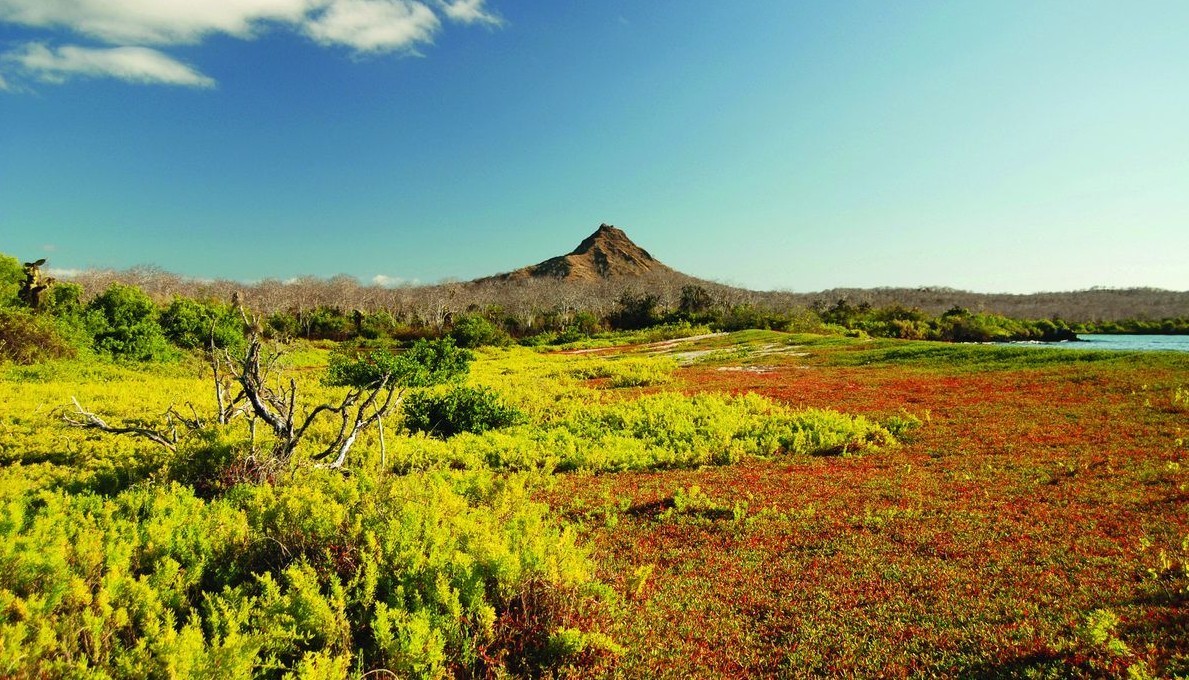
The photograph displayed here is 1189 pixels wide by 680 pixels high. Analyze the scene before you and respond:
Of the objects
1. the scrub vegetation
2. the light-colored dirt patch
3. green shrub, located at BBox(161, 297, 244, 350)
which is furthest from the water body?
green shrub, located at BBox(161, 297, 244, 350)

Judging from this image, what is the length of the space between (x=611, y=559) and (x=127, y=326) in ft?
105

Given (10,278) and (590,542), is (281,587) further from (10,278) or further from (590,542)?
(10,278)

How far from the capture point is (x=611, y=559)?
6.45 meters

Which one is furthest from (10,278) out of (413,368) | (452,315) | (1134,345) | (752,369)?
(452,315)

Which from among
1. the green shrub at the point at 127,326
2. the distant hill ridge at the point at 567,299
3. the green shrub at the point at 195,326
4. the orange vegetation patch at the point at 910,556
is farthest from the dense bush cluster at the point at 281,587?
the distant hill ridge at the point at 567,299

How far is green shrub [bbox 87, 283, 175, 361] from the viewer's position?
2712cm

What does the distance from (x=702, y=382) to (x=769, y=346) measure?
68.3ft

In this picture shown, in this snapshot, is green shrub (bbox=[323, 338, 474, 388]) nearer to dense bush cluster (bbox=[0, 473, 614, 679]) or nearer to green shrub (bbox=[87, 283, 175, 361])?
green shrub (bbox=[87, 283, 175, 361])

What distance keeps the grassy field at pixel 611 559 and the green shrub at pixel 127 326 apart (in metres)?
Answer: 18.8

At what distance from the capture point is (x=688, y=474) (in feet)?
34.9

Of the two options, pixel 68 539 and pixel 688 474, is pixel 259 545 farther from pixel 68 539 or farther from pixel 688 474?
pixel 688 474

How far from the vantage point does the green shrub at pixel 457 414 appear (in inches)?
559

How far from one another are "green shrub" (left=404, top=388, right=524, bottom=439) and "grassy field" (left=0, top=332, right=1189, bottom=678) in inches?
76.9

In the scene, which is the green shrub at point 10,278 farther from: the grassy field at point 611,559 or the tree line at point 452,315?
the grassy field at point 611,559
